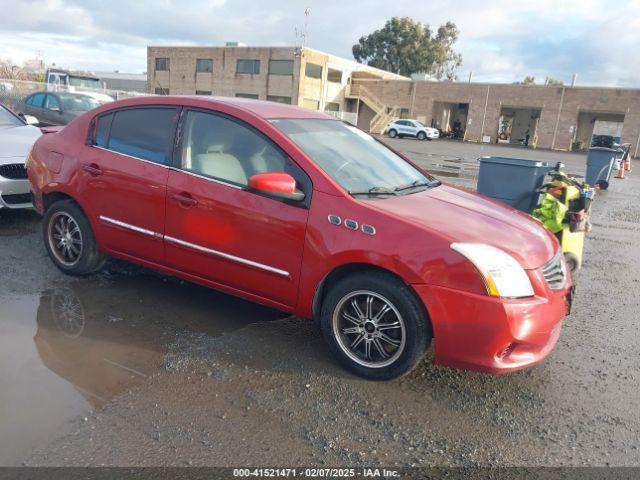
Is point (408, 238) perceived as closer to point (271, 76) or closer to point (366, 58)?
point (271, 76)

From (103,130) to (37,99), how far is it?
12019 millimetres

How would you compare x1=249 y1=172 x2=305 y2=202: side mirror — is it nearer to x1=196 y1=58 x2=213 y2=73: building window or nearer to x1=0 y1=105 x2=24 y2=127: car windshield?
x1=0 y1=105 x2=24 y2=127: car windshield

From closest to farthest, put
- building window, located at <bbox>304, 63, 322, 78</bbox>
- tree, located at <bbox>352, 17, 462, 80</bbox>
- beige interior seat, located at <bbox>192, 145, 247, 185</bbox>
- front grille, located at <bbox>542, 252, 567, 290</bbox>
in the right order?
front grille, located at <bbox>542, 252, 567, 290</bbox>, beige interior seat, located at <bbox>192, 145, 247, 185</bbox>, building window, located at <bbox>304, 63, 322, 78</bbox>, tree, located at <bbox>352, 17, 462, 80</bbox>

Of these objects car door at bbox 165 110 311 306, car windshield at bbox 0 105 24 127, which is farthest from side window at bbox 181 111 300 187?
car windshield at bbox 0 105 24 127

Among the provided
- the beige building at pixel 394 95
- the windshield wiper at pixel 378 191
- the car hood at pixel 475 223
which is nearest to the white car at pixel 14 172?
the windshield wiper at pixel 378 191

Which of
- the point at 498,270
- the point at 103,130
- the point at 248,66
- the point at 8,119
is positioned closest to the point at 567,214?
the point at 498,270

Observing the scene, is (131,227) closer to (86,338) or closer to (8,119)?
(86,338)

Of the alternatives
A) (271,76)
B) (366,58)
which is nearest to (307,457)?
(271,76)

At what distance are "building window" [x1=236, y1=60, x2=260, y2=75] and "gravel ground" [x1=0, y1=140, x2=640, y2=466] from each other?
4505cm

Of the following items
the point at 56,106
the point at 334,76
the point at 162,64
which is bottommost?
the point at 56,106

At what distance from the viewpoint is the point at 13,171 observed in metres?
6.02

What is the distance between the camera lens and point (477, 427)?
114 inches

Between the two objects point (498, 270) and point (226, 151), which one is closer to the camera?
point (498, 270)

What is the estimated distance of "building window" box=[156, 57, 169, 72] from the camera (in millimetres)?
51406
